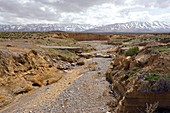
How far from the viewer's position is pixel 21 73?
1027 inches

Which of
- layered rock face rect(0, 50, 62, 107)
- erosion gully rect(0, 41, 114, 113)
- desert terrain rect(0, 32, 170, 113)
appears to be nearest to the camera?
desert terrain rect(0, 32, 170, 113)

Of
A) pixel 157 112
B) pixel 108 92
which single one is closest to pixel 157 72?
pixel 157 112

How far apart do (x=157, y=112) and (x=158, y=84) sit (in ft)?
4.58

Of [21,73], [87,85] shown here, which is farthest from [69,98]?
[21,73]

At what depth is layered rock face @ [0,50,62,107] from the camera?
23.3 meters

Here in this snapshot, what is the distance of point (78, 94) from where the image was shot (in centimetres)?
2189

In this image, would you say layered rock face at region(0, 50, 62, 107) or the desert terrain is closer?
the desert terrain

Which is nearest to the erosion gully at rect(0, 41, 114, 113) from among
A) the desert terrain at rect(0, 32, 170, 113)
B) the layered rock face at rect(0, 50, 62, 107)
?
the desert terrain at rect(0, 32, 170, 113)

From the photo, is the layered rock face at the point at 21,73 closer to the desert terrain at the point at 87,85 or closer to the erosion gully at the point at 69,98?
the desert terrain at the point at 87,85

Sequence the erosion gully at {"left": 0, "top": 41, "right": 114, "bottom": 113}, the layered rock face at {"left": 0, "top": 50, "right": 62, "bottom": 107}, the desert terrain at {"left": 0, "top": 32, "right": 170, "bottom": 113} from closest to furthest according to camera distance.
Answer: the desert terrain at {"left": 0, "top": 32, "right": 170, "bottom": 113}, the erosion gully at {"left": 0, "top": 41, "right": 114, "bottom": 113}, the layered rock face at {"left": 0, "top": 50, "right": 62, "bottom": 107}

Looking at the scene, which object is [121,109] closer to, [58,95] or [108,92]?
[108,92]

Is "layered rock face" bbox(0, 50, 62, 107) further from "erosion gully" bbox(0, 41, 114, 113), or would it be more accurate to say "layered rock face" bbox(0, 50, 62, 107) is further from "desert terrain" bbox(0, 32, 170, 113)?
"erosion gully" bbox(0, 41, 114, 113)

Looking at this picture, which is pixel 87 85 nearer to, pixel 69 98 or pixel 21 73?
pixel 69 98

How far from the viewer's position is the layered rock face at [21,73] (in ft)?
76.6
